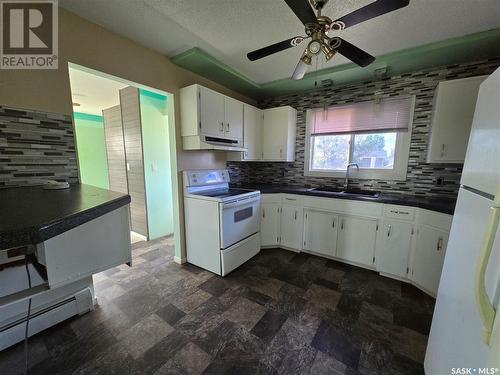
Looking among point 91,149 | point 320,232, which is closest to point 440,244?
point 320,232

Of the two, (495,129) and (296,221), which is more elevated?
(495,129)

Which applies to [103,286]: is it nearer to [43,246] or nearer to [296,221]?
[43,246]

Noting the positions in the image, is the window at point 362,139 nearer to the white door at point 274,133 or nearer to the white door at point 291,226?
the white door at point 274,133

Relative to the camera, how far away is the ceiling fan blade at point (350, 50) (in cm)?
122

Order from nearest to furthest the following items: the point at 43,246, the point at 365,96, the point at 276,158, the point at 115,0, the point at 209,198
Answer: the point at 43,246 < the point at 115,0 < the point at 209,198 < the point at 365,96 < the point at 276,158

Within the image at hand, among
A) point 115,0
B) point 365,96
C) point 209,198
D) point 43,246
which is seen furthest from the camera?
point 365,96

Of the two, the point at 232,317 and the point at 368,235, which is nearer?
the point at 232,317

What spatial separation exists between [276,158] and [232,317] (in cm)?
217

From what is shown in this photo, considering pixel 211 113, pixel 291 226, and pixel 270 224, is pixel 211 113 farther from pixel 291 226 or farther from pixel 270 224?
pixel 291 226

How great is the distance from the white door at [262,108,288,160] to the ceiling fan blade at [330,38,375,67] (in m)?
1.57

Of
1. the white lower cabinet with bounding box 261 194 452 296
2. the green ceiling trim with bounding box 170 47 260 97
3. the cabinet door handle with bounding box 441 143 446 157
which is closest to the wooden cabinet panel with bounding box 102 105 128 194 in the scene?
the green ceiling trim with bounding box 170 47 260 97

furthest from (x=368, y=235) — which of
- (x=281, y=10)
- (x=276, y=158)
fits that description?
(x=281, y=10)

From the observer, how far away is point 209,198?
215 cm

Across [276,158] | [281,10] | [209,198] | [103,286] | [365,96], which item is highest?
[281,10]
